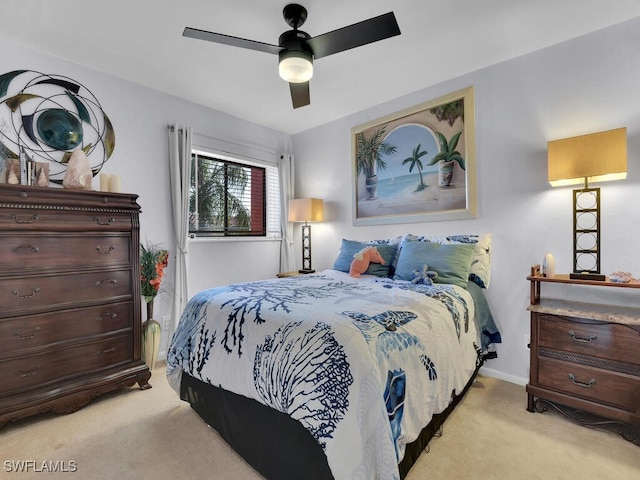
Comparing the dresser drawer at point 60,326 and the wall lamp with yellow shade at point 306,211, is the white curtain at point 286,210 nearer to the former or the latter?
the wall lamp with yellow shade at point 306,211

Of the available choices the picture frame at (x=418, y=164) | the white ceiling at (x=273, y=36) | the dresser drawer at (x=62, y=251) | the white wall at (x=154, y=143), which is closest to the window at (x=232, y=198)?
the white wall at (x=154, y=143)

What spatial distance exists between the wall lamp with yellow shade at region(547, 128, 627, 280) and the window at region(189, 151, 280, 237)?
306 cm

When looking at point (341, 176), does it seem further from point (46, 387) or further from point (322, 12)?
point (46, 387)

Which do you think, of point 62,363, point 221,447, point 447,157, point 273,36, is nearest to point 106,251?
point 62,363

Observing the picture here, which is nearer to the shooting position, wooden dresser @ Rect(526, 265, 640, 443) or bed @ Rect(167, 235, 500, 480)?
bed @ Rect(167, 235, 500, 480)

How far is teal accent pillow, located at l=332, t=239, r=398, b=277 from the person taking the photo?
2.72 m

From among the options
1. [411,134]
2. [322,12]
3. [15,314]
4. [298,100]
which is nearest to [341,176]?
[411,134]

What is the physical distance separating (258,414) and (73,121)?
9.03 ft

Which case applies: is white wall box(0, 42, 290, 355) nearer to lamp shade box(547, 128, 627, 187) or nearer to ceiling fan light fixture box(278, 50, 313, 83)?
ceiling fan light fixture box(278, 50, 313, 83)

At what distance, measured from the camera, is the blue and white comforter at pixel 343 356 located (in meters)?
1.15

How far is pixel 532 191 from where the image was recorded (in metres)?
2.45

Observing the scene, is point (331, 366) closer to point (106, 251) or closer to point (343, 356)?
point (343, 356)

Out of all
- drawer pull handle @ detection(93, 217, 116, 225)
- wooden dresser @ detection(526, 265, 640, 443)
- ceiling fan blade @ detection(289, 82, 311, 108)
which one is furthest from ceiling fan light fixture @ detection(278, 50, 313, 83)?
wooden dresser @ detection(526, 265, 640, 443)

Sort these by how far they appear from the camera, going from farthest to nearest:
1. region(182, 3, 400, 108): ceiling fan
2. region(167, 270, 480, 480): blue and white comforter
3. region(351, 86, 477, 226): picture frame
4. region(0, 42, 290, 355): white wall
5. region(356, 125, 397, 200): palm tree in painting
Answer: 1. region(356, 125, 397, 200): palm tree in painting
2. region(351, 86, 477, 226): picture frame
3. region(0, 42, 290, 355): white wall
4. region(182, 3, 400, 108): ceiling fan
5. region(167, 270, 480, 480): blue and white comforter
